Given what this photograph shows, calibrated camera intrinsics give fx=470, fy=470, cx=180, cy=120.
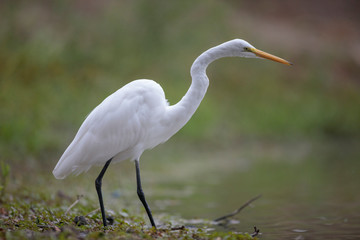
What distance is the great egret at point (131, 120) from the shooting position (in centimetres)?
418

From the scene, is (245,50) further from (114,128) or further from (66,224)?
(66,224)

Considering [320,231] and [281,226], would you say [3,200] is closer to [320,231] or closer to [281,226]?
[281,226]

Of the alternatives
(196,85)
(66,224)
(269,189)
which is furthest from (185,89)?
(66,224)

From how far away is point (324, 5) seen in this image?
36.9 metres

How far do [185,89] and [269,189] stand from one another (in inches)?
294

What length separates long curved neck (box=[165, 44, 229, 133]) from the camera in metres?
4.27

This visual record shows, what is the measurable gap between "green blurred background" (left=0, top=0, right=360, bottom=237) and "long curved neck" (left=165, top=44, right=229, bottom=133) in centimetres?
184

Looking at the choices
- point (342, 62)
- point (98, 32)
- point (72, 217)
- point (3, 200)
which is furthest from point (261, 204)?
point (342, 62)

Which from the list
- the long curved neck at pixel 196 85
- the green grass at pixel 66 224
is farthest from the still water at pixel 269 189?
the long curved neck at pixel 196 85

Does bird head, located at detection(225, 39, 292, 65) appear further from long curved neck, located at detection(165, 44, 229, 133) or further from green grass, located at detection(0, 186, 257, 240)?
green grass, located at detection(0, 186, 257, 240)

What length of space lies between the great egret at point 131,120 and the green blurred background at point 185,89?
1865mm

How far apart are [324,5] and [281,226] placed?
3517 cm

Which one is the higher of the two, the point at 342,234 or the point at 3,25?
the point at 3,25

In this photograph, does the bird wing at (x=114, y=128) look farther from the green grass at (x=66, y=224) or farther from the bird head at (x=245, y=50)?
the bird head at (x=245, y=50)
